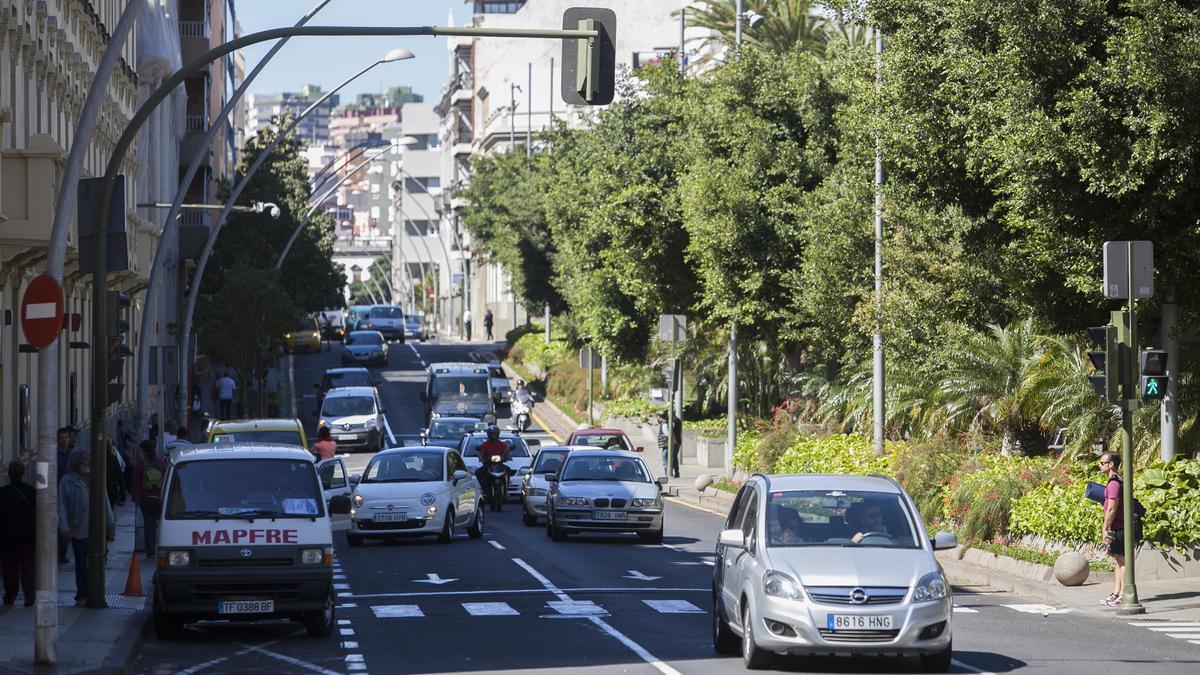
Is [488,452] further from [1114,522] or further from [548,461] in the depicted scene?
[1114,522]

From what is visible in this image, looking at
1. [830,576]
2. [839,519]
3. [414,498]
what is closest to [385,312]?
[414,498]

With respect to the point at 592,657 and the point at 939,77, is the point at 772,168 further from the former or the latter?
the point at 592,657

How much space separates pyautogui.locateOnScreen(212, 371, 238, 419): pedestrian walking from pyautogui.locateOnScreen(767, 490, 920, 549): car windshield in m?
42.8

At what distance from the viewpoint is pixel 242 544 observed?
17.8m

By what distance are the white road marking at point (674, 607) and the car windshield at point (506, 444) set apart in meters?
19.6

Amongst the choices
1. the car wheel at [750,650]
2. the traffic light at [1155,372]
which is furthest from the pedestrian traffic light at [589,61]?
the traffic light at [1155,372]

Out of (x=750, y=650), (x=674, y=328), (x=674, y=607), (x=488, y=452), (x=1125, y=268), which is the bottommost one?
(x=674, y=607)

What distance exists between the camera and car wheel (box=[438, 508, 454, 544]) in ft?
96.7

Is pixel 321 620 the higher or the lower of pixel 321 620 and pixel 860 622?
the lower

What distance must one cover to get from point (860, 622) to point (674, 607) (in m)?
6.55

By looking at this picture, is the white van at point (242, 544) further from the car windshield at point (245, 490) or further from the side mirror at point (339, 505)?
the side mirror at point (339, 505)

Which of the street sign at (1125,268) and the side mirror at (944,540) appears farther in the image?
the street sign at (1125,268)

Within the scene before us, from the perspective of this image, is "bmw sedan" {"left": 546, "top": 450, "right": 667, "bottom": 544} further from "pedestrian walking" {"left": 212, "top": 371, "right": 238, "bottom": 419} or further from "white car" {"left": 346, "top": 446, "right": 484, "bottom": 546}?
"pedestrian walking" {"left": 212, "top": 371, "right": 238, "bottom": 419}

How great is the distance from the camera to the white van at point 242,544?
57.9ft
